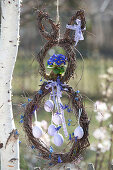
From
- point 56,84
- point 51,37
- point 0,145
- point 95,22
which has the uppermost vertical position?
point 95,22

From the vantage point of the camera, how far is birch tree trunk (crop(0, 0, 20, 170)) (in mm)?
1919

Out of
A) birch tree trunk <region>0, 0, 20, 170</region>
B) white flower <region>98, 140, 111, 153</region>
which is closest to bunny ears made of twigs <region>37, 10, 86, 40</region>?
birch tree trunk <region>0, 0, 20, 170</region>

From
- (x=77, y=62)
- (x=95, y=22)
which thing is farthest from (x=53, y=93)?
(x=95, y=22)

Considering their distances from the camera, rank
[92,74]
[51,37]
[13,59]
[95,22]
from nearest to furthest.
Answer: [51,37], [13,59], [92,74], [95,22]

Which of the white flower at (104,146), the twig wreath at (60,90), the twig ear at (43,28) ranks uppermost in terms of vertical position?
the twig ear at (43,28)

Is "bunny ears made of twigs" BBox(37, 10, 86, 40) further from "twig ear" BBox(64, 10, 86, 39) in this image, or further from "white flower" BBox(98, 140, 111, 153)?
"white flower" BBox(98, 140, 111, 153)

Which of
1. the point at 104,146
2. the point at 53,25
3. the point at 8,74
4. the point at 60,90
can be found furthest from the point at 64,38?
the point at 104,146

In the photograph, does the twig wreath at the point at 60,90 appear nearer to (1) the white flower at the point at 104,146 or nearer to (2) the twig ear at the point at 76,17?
(2) the twig ear at the point at 76,17

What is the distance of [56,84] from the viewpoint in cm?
178

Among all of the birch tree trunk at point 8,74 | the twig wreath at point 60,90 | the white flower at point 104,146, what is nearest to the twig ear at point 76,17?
the twig wreath at point 60,90

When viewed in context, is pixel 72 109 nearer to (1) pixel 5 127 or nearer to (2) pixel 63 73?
(2) pixel 63 73

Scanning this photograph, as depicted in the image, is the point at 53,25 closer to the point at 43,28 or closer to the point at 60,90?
the point at 43,28

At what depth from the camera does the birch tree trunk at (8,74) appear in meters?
1.92

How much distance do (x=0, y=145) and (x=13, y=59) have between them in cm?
59
